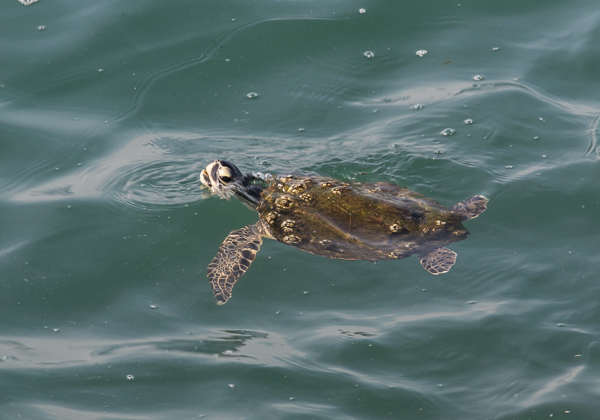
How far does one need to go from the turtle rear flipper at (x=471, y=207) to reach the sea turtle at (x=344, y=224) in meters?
0.01

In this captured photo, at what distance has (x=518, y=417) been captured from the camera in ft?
16.3

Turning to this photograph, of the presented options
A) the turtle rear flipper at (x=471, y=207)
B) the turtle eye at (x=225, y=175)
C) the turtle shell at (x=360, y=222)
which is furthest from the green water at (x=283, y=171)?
the turtle eye at (x=225, y=175)

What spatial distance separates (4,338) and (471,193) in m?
5.70

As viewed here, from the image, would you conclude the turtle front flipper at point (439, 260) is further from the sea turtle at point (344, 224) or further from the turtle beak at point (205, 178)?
the turtle beak at point (205, 178)

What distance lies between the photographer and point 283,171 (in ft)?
25.0

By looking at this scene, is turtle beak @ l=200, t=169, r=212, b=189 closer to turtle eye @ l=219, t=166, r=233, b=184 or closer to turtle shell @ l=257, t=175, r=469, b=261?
turtle eye @ l=219, t=166, r=233, b=184

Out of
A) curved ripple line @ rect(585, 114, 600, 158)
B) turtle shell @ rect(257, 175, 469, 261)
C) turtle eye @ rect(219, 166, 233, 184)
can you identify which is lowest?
turtle shell @ rect(257, 175, 469, 261)

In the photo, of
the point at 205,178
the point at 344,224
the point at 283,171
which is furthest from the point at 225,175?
the point at 344,224

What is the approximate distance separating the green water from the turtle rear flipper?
13 centimetres

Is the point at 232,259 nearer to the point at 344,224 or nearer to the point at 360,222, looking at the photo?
the point at 344,224

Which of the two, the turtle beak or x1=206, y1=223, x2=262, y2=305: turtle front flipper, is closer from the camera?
x1=206, y1=223, x2=262, y2=305: turtle front flipper

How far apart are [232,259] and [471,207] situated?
2974mm

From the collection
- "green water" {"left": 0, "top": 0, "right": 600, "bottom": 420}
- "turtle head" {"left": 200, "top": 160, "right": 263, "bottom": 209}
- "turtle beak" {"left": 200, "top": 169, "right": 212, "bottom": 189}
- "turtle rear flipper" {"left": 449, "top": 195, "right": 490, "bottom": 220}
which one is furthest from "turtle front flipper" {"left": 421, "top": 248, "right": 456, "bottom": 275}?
"turtle beak" {"left": 200, "top": 169, "right": 212, "bottom": 189}

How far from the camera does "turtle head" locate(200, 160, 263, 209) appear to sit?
713 cm
